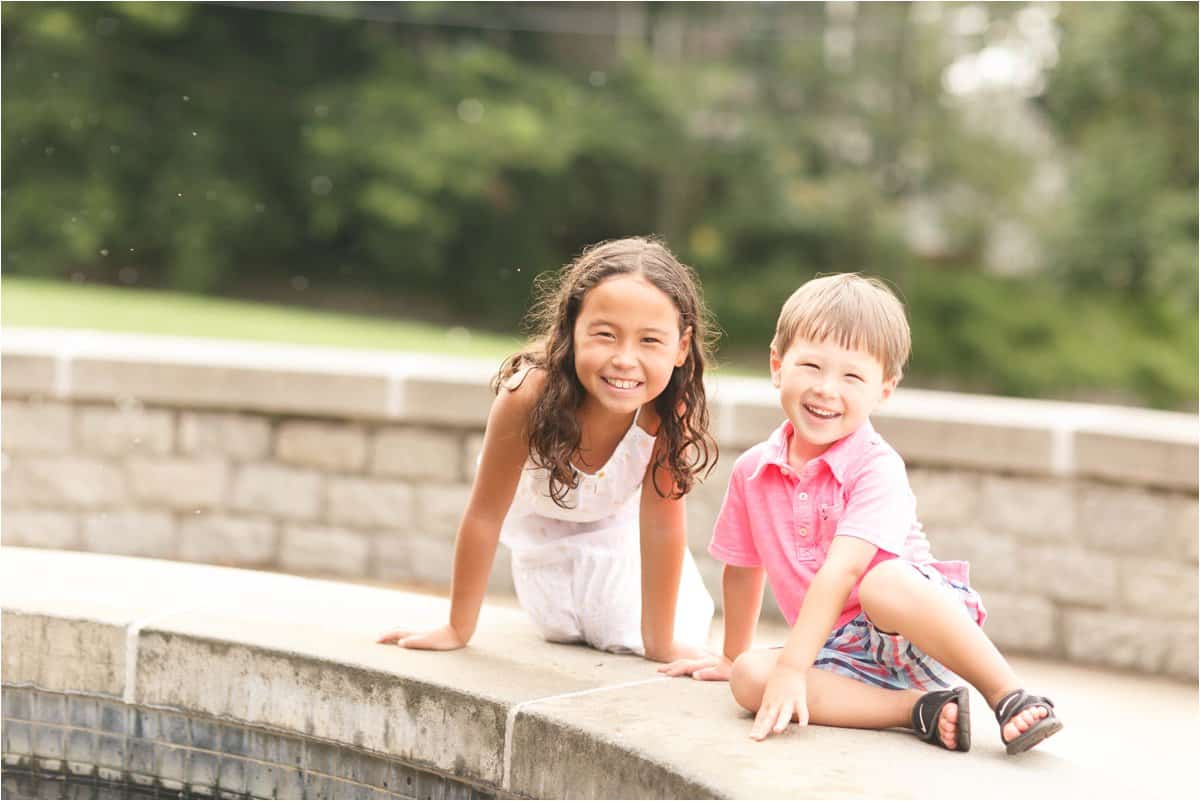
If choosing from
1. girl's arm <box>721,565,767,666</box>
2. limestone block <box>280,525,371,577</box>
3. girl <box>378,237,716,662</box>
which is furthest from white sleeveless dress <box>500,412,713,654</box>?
limestone block <box>280,525,371,577</box>

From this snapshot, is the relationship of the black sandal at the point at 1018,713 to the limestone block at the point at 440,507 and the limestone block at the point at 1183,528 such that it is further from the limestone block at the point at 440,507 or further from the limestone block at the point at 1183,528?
the limestone block at the point at 440,507

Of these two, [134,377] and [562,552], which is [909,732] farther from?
[134,377]

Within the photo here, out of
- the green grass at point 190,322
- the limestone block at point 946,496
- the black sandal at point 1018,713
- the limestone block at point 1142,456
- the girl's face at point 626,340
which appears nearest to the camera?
the black sandal at point 1018,713

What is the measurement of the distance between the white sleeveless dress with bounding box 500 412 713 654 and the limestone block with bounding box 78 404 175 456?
2.47 m

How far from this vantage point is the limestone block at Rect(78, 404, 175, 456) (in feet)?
17.2

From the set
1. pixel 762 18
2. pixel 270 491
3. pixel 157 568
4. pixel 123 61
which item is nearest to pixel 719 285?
pixel 762 18

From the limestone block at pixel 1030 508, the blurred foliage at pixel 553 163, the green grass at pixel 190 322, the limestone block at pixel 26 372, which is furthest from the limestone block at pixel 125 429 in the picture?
the blurred foliage at pixel 553 163

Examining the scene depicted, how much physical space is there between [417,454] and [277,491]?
58 centimetres

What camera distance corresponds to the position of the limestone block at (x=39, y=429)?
529cm

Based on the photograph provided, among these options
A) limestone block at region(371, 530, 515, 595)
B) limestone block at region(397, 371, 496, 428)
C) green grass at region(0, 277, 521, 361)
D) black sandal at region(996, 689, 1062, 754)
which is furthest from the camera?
green grass at region(0, 277, 521, 361)

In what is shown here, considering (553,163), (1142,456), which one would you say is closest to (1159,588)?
(1142,456)

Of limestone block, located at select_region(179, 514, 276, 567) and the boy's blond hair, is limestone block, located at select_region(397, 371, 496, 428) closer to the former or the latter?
limestone block, located at select_region(179, 514, 276, 567)

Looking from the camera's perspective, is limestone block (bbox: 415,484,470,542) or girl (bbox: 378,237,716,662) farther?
limestone block (bbox: 415,484,470,542)

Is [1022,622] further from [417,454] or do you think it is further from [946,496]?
[417,454]
